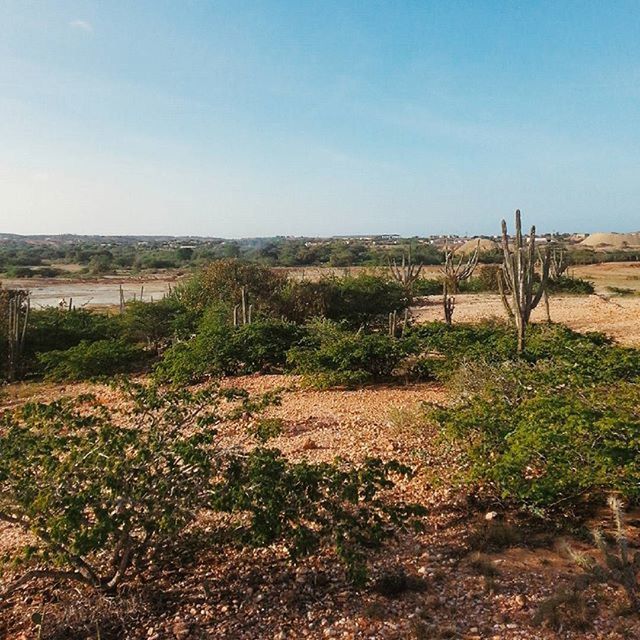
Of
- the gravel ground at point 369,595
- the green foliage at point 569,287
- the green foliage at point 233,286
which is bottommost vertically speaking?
the gravel ground at point 369,595

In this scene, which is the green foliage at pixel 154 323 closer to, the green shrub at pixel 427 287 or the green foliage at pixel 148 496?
the green foliage at pixel 148 496

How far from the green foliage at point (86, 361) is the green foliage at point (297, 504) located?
9.51 m

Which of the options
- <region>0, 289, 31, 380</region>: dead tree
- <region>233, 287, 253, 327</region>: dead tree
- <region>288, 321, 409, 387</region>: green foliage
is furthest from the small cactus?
<region>0, 289, 31, 380</region>: dead tree

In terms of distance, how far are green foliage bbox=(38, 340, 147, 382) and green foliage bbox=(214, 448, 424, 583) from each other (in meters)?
9.51

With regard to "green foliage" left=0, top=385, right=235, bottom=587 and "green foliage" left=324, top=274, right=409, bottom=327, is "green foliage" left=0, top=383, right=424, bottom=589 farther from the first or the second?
"green foliage" left=324, top=274, right=409, bottom=327

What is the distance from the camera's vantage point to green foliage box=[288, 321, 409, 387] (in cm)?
1050

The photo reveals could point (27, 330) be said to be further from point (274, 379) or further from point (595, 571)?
point (595, 571)

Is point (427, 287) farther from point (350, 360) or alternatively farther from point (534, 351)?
point (534, 351)

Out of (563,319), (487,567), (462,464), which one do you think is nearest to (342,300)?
(563,319)

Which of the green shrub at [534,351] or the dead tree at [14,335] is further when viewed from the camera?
the dead tree at [14,335]

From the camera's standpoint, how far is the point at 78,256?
81312mm

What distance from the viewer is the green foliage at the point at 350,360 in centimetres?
1050

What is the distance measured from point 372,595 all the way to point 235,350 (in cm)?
847

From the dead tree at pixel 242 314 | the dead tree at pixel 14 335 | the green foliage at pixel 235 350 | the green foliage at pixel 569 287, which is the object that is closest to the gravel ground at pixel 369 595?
the green foliage at pixel 235 350
